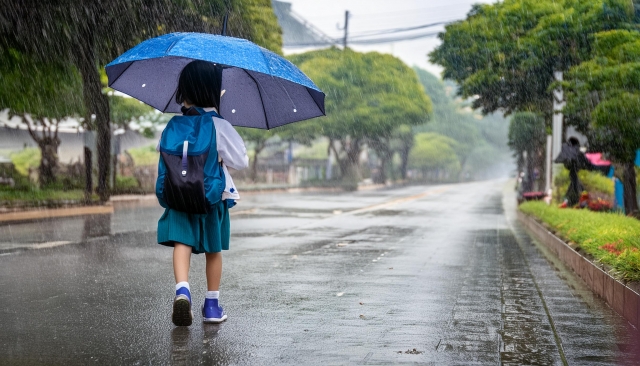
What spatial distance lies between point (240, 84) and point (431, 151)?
305 feet

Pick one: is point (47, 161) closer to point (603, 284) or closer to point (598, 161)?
point (598, 161)

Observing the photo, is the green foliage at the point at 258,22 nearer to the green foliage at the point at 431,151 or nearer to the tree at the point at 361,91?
the tree at the point at 361,91

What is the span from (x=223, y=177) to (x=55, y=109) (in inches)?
941

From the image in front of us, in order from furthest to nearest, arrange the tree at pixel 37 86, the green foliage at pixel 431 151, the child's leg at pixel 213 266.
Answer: the green foliage at pixel 431 151 → the tree at pixel 37 86 → the child's leg at pixel 213 266

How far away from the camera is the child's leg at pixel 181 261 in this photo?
5883 mm

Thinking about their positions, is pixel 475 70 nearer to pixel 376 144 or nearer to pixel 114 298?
pixel 114 298

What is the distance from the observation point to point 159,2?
724 inches

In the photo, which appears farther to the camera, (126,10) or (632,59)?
(126,10)

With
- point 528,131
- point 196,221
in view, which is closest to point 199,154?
point 196,221

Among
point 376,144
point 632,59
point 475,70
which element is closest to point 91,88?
point 475,70

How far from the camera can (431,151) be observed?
9919 centimetres

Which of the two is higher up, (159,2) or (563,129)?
(159,2)

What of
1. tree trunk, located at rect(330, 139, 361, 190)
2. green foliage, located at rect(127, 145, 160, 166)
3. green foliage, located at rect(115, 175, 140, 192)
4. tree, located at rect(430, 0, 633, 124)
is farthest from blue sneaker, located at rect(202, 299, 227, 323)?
tree trunk, located at rect(330, 139, 361, 190)

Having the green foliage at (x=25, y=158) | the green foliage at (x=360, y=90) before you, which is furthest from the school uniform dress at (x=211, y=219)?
the green foliage at (x=360, y=90)
